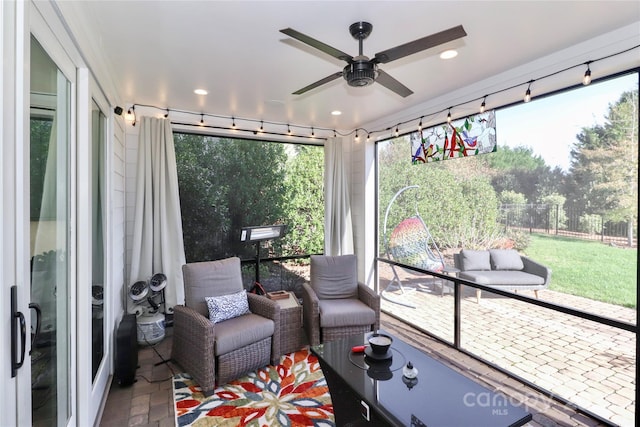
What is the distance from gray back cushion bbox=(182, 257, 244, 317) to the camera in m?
2.97

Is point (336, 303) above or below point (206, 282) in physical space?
below

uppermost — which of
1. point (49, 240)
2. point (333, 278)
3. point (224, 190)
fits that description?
point (224, 190)

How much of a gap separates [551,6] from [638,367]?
2411 millimetres

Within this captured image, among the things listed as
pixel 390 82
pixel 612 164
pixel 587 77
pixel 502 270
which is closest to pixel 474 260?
pixel 502 270

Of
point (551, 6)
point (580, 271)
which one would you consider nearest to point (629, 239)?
point (580, 271)

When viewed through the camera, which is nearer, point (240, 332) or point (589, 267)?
point (589, 267)

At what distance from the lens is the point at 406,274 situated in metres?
4.25

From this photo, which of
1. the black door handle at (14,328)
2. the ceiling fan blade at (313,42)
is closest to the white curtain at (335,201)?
the ceiling fan blade at (313,42)

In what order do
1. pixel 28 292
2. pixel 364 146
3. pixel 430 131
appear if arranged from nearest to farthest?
1. pixel 28 292
2. pixel 430 131
3. pixel 364 146

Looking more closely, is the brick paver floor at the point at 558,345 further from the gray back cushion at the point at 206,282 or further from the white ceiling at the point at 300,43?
the gray back cushion at the point at 206,282

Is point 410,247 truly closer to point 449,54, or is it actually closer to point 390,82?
point 449,54

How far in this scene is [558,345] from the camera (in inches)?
105

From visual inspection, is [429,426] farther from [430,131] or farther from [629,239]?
[430,131]

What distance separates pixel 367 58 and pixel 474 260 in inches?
97.8
